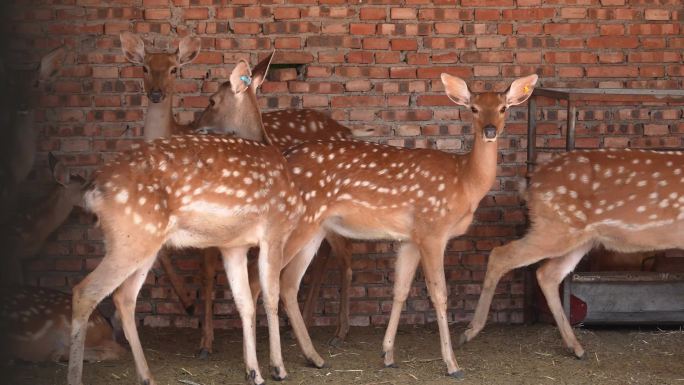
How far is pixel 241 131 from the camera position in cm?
566

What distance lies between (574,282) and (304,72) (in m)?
2.24

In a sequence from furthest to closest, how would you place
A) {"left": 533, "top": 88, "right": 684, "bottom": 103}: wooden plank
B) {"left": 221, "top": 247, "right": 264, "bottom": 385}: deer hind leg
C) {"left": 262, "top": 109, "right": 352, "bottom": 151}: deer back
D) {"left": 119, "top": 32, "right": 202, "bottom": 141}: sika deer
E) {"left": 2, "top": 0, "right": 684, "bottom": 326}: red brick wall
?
{"left": 2, "top": 0, "right": 684, "bottom": 326}: red brick wall < {"left": 262, "top": 109, "right": 352, "bottom": 151}: deer back < {"left": 533, "top": 88, "right": 684, "bottom": 103}: wooden plank < {"left": 119, "top": 32, "right": 202, "bottom": 141}: sika deer < {"left": 221, "top": 247, "right": 264, "bottom": 385}: deer hind leg

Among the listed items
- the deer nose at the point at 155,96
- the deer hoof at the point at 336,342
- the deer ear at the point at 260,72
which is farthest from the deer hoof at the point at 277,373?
the deer ear at the point at 260,72

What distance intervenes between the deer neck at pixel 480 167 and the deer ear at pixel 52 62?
261 cm

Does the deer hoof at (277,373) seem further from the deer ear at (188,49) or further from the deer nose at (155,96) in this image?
the deer ear at (188,49)

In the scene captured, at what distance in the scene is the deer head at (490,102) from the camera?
5.02m

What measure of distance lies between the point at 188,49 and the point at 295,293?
1649 millimetres

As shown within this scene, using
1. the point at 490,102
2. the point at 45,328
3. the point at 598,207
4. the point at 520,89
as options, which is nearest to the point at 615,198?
the point at 598,207

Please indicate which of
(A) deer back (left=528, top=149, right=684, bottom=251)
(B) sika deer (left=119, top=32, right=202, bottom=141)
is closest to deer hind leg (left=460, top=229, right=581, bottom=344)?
(A) deer back (left=528, top=149, right=684, bottom=251)

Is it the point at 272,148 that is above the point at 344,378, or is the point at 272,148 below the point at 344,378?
above

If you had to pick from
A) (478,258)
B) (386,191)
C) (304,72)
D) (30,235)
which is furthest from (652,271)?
(30,235)

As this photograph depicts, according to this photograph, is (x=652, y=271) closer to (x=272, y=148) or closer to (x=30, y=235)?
(x=272, y=148)

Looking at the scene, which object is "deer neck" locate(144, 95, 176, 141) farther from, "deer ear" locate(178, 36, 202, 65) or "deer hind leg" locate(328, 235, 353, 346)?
"deer hind leg" locate(328, 235, 353, 346)

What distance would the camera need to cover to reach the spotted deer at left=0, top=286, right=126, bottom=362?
4875 millimetres
